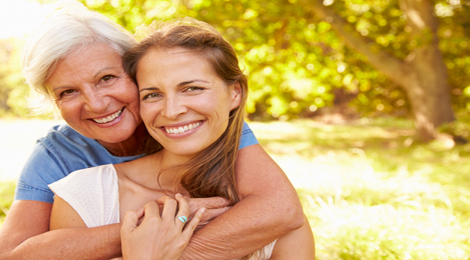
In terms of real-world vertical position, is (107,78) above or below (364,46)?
above

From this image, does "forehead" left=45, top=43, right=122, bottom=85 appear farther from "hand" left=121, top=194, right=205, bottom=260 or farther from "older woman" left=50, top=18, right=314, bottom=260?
"hand" left=121, top=194, right=205, bottom=260

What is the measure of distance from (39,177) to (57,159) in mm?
164

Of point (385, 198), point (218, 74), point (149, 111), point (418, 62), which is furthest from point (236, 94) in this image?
point (418, 62)

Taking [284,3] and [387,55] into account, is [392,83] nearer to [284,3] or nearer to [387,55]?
[387,55]

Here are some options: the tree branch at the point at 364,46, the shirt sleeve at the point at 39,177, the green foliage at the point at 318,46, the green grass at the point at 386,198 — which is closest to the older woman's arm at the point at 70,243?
the shirt sleeve at the point at 39,177

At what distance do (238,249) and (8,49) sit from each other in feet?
71.1

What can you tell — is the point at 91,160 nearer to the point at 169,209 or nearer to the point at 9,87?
the point at 169,209

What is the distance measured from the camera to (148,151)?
2.49 metres

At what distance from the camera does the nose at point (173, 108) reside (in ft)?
5.99

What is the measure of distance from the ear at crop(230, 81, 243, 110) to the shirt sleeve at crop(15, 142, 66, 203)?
3.80 feet

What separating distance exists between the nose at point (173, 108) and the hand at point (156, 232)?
17.2 inches

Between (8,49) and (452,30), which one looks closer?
(452,30)

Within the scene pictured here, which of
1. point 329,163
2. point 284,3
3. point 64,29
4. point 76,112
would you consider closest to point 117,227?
point 76,112

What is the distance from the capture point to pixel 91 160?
95.4 inches
